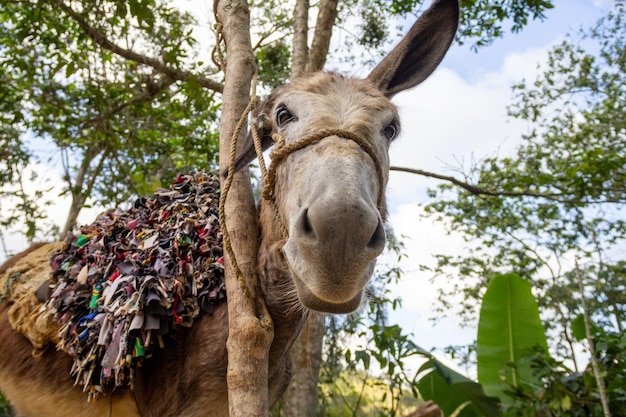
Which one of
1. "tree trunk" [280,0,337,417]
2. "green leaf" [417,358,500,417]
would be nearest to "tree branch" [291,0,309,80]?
"tree trunk" [280,0,337,417]

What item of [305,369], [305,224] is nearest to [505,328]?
[305,369]

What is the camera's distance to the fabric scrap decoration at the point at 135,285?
198 cm

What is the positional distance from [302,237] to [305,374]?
10.4ft

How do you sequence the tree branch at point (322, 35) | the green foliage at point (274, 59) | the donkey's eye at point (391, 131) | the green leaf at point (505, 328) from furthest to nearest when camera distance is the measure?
the green foliage at point (274, 59), the tree branch at point (322, 35), the green leaf at point (505, 328), the donkey's eye at point (391, 131)

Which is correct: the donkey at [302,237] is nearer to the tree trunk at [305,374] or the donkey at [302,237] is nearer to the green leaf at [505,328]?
the tree trunk at [305,374]

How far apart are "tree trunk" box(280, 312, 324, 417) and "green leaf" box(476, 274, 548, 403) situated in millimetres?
1464

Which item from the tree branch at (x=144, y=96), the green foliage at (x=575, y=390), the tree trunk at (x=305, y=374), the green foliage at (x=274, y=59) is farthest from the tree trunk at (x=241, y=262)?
the green foliage at (x=274, y=59)

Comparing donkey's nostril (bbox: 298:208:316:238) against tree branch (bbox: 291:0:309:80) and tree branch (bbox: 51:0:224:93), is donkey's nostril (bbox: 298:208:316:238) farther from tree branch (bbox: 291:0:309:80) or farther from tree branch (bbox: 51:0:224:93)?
tree branch (bbox: 51:0:224:93)

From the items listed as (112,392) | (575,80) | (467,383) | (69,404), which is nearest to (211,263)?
(112,392)

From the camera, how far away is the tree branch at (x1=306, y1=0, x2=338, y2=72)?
16.2ft

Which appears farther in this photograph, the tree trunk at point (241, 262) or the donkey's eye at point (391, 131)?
the donkey's eye at point (391, 131)

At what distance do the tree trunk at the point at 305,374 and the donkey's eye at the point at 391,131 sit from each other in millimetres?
2344

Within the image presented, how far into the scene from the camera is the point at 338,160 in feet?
4.97

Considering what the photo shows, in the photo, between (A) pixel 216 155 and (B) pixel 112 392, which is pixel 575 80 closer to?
(A) pixel 216 155
